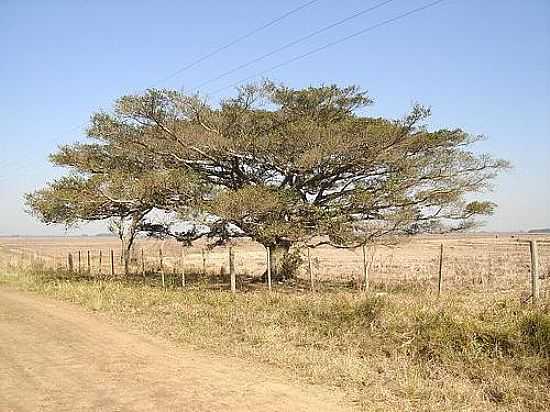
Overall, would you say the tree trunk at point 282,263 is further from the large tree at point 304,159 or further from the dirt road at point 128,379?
the dirt road at point 128,379

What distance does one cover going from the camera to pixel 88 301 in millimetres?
15508

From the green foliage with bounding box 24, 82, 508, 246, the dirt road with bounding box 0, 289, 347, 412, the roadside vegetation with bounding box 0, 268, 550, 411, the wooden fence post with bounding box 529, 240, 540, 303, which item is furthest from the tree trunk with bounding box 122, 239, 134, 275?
the wooden fence post with bounding box 529, 240, 540, 303

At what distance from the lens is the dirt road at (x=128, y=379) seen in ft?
21.3

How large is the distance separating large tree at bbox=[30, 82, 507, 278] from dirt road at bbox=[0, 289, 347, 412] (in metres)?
7.22

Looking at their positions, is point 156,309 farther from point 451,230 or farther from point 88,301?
point 451,230

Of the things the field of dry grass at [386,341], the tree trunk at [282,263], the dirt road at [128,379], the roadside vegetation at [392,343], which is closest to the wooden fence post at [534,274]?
the field of dry grass at [386,341]

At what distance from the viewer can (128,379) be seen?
24.7ft

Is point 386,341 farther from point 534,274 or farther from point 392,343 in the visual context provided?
point 534,274

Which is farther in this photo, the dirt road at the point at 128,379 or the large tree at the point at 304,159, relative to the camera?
the large tree at the point at 304,159

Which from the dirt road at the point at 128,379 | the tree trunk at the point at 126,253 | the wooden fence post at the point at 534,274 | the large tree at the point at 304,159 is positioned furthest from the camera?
the tree trunk at the point at 126,253

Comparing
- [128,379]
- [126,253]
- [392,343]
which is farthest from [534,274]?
[126,253]

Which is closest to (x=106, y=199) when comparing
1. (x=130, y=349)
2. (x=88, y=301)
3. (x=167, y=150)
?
(x=167, y=150)

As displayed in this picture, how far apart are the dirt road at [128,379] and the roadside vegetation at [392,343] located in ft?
1.85

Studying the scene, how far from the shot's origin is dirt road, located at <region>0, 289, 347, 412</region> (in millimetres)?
6484
